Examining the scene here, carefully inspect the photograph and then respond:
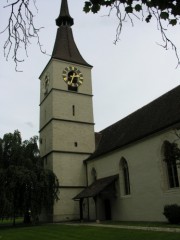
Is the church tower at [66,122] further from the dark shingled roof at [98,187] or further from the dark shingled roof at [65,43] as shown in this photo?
the dark shingled roof at [98,187]

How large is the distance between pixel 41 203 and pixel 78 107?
11839mm

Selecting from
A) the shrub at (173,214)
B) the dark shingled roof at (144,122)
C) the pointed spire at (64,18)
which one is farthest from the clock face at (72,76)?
the shrub at (173,214)

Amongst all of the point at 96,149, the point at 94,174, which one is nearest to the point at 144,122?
the point at 94,174

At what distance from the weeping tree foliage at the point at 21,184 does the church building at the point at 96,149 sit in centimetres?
325

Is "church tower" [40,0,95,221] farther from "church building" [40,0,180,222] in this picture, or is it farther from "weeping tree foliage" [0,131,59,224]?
"weeping tree foliage" [0,131,59,224]

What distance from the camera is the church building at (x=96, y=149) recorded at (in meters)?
21.2

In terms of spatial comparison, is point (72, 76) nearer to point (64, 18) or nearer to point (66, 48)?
point (66, 48)

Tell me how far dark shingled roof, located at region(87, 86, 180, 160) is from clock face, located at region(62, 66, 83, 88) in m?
6.04

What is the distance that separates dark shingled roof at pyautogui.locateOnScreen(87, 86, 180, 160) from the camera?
2185 centimetres

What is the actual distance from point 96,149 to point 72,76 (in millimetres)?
8064

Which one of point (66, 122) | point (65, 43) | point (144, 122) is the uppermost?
point (65, 43)

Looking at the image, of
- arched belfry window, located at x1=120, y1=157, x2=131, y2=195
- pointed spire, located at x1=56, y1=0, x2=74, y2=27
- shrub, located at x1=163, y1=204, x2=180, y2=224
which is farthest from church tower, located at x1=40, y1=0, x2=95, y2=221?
shrub, located at x1=163, y1=204, x2=180, y2=224

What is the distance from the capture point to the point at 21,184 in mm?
23172

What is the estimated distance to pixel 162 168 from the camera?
2089cm
